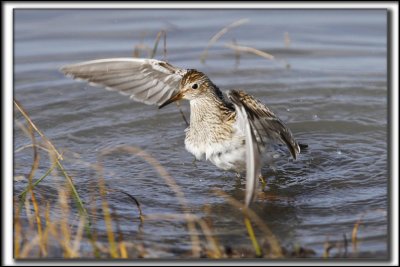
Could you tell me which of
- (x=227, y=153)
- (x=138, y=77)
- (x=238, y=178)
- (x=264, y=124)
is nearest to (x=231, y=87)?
(x=238, y=178)

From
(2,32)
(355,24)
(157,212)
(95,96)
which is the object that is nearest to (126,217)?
(157,212)

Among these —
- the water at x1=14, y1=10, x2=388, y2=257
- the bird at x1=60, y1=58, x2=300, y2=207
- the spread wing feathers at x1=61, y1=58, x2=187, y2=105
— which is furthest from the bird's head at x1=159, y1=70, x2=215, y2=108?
the water at x1=14, y1=10, x2=388, y2=257

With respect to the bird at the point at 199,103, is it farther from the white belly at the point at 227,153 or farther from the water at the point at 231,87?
the water at the point at 231,87

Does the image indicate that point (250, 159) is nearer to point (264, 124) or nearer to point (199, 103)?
point (264, 124)

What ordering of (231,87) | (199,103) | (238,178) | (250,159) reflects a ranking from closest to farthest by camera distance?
(250,159) → (199,103) → (238,178) → (231,87)

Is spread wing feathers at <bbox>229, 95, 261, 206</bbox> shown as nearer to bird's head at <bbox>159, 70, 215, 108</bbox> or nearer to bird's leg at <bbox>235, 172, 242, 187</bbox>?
bird's head at <bbox>159, 70, 215, 108</bbox>

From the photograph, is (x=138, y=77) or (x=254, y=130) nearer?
(x=254, y=130)
